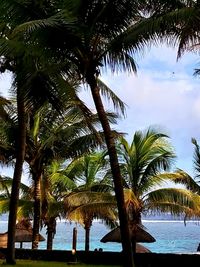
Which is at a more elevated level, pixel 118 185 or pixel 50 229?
pixel 50 229

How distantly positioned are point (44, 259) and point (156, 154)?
5.78 metres

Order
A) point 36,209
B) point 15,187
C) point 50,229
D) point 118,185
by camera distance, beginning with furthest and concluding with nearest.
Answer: point 50,229
point 36,209
point 15,187
point 118,185

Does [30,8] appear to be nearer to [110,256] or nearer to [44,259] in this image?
[110,256]

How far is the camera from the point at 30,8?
43.3 ft

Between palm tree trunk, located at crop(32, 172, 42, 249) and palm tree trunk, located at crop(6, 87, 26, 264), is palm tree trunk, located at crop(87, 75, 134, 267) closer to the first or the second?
palm tree trunk, located at crop(6, 87, 26, 264)

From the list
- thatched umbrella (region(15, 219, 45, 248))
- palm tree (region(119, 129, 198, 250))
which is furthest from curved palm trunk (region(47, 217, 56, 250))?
palm tree (region(119, 129, 198, 250))

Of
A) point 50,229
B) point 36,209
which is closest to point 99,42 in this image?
point 36,209

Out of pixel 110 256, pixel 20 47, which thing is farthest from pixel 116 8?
pixel 110 256

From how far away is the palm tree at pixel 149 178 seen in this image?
64.1ft

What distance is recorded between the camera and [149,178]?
2028 centimetres

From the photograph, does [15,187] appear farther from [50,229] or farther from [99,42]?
[50,229]

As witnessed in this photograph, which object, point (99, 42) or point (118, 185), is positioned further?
point (99, 42)

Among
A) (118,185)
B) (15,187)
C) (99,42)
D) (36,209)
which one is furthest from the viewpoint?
(36,209)

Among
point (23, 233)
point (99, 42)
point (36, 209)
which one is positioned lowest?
point (23, 233)
